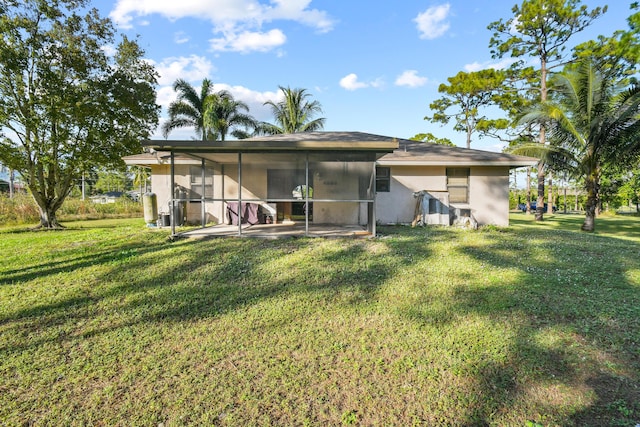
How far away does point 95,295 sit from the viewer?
438 centimetres

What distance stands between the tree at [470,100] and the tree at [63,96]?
70.4 ft

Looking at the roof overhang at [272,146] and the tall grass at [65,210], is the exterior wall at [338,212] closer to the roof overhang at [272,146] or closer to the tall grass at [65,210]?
the roof overhang at [272,146]

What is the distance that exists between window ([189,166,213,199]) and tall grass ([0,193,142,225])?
878cm

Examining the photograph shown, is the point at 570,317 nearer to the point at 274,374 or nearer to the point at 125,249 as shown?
the point at 274,374

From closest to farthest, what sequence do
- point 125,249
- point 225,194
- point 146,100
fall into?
point 125,249, point 225,194, point 146,100

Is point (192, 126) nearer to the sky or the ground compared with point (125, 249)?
nearer to the sky

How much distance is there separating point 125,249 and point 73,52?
9.11 meters

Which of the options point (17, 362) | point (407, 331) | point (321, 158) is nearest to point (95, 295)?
point (17, 362)

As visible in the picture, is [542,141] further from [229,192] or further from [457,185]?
[229,192]

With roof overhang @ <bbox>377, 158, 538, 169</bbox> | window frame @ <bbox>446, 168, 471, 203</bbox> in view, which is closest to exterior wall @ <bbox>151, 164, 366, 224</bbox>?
roof overhang @ <bbox>377, 158, 538, 169</bbox>

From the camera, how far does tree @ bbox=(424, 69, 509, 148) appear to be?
22.1 meters

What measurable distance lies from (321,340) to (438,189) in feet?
29.4

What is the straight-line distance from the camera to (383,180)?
10992mm

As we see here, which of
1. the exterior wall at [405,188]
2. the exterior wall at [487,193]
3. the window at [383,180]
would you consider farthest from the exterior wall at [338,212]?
the exterior wall at [487,193]
